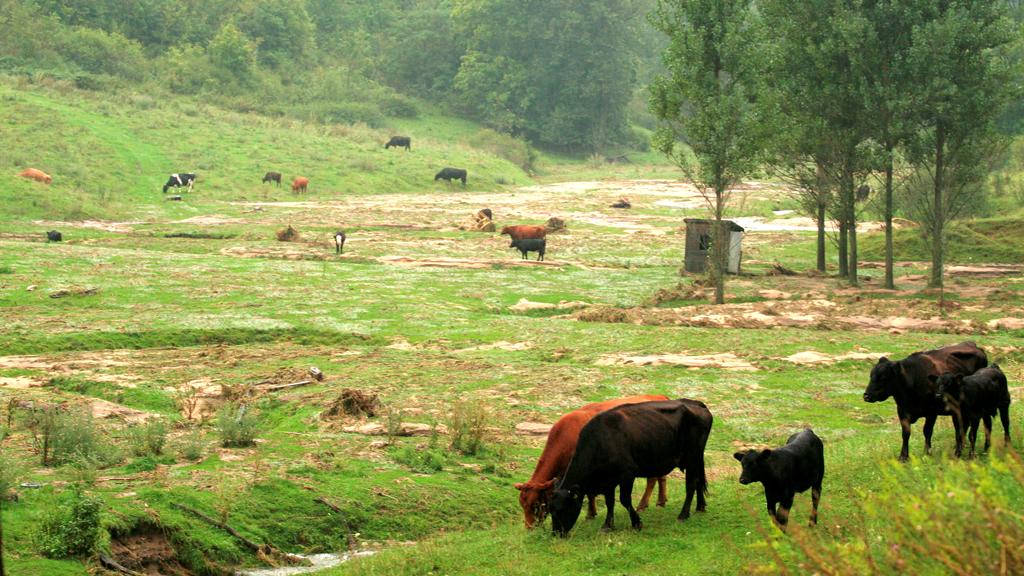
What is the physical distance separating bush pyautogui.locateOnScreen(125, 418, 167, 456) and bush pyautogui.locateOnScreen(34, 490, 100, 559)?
4058mm

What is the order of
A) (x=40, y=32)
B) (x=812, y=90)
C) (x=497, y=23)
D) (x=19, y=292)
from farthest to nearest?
(x=497, y=23), (x=40, y=32), (x=812, y=90), (x=19, y=292)

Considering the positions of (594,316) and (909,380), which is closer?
(909,380)

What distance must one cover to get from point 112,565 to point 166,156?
6202 centimetres

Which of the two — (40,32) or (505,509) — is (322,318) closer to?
(505,509)

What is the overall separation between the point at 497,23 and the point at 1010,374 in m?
109

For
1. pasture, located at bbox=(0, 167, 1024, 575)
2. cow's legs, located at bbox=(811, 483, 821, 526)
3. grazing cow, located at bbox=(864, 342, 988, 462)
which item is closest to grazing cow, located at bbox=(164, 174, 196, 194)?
pasture, located at bbox=(0, 167, 1024, 575)

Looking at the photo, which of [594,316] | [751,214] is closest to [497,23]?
[751,214]

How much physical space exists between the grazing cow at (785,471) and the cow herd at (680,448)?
0.01 meters

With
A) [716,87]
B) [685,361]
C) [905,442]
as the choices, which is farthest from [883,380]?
[716,87]

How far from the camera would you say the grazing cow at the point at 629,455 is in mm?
13188

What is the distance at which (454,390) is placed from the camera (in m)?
22.7

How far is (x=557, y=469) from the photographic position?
47.2 ft

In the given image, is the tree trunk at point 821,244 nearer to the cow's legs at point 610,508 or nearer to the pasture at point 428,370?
the pasture at point 428,370

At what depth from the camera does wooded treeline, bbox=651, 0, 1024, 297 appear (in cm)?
3594
